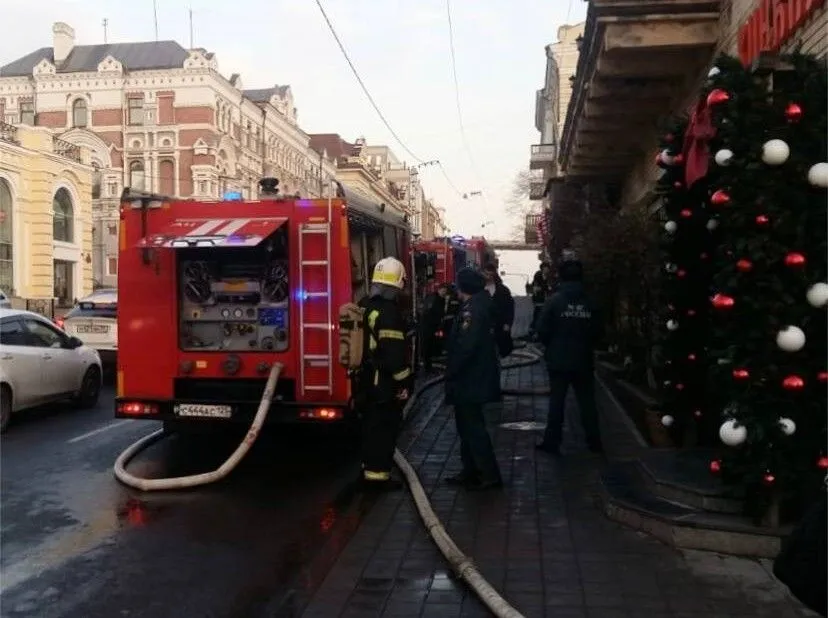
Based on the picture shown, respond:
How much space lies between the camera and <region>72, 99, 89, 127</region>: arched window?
59.3 metres

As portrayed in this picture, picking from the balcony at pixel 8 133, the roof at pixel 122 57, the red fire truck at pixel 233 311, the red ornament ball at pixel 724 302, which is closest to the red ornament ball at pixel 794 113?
the red ornament ball at pixel 724 302

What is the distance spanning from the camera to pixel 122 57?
6059 cm

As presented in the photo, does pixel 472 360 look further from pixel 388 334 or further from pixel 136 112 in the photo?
pixel 136 112

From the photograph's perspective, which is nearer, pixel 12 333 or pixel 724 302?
pixel 724 302

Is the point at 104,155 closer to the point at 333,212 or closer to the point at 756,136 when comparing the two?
the point at 333,212

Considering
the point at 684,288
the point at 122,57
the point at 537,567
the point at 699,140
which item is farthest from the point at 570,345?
the point at 122,57

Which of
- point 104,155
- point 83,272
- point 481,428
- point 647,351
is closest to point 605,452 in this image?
point 481,428

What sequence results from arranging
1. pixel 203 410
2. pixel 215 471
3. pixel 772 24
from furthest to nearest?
1. pixel 203 410
2. pixel 215 471
3. pixel 772 24

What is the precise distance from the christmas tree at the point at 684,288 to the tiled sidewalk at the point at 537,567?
1057 mm

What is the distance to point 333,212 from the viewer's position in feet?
27.6

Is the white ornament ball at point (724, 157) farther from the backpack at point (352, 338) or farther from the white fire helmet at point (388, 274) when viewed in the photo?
the backpack at point (352, 338)

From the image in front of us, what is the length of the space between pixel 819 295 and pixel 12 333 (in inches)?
376

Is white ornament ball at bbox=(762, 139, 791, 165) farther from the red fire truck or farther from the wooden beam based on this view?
the wooden beam

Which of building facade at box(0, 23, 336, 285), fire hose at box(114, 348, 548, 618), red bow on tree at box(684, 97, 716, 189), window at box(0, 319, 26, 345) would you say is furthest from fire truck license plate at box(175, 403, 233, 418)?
building facade at box(0, 23, 336, 285)
